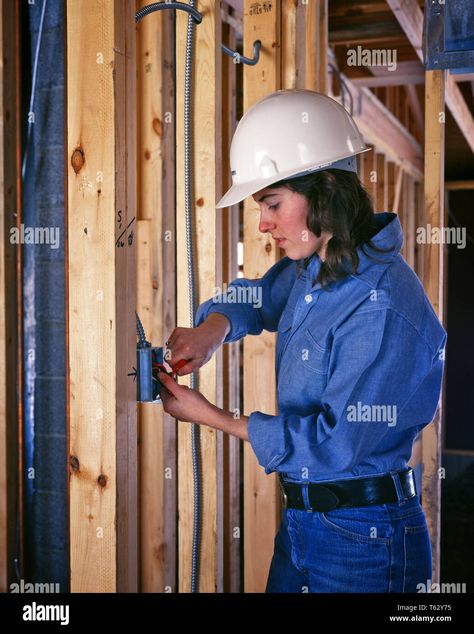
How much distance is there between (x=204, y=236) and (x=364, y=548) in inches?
38.7

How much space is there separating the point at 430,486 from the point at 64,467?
1.78 metres

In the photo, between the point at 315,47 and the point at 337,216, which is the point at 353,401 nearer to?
the point at 337,216

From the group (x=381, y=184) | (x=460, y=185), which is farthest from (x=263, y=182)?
(x=460, y=185)

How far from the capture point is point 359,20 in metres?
3.49

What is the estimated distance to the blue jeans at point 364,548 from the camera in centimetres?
160

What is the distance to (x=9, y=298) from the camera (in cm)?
214

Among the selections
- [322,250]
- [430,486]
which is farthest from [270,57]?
[430,486]

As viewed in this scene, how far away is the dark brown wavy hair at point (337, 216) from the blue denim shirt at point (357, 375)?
1.2 inches

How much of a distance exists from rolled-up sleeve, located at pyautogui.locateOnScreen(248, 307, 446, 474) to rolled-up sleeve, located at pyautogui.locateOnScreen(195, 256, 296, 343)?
50 centimetres

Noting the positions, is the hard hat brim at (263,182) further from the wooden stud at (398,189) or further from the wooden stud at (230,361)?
A: the wooden stud at (398,189)

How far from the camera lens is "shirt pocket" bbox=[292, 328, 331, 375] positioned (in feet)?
5.22

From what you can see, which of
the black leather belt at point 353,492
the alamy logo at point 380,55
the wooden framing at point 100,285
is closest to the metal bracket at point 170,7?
the wooden framing at point 100,285

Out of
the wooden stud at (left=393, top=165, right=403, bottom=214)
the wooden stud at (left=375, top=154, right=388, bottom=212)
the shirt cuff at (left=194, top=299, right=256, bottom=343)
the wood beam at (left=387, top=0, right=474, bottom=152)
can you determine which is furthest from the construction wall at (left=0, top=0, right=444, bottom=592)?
the wooden stud at (left=393, top=165, right=403, bottom=214)
